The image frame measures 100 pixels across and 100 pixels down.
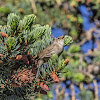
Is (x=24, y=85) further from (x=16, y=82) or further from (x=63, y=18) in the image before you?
(x=63, y=18)

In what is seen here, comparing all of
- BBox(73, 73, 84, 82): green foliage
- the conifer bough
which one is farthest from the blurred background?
the conifer bough

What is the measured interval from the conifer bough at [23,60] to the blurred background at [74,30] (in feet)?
3.91

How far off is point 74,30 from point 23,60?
2.03m

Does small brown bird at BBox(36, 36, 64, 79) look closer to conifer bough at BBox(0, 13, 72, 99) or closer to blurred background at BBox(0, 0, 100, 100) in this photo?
conifer bough at BBox(0, 13, 72, 99)

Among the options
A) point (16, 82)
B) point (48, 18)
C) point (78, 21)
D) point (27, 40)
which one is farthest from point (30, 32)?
point (78, 21)

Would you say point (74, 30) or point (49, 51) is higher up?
point (74, 30)

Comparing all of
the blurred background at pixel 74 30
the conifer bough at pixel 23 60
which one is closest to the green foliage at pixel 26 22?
the conifer bough at pixel 23 60

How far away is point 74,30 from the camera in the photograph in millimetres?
2486

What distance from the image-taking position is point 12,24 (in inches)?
18.3

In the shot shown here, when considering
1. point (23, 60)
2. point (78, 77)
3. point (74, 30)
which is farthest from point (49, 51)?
point (74, 30)

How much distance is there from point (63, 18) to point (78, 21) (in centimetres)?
24

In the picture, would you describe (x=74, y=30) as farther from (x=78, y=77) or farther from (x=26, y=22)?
(x=26, y=22)

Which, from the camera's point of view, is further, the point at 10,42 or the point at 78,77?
the point at 78,77

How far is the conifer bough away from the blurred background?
119cm
